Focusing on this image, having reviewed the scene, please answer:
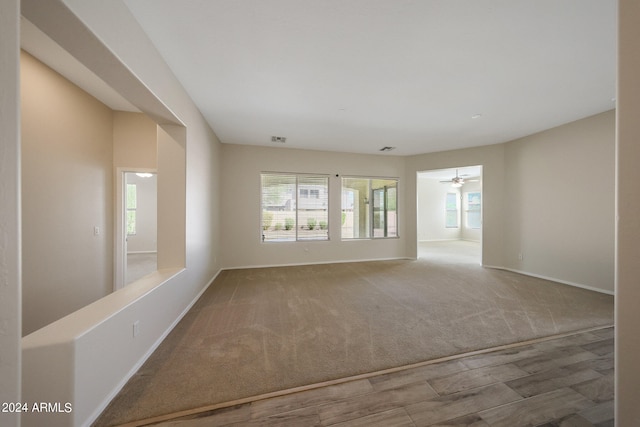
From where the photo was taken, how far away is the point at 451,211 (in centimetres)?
992

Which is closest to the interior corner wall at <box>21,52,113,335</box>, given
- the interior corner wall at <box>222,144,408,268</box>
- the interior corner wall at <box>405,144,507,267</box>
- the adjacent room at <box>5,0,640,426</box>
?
the adjacent room at <box>5,0,640,426</box>

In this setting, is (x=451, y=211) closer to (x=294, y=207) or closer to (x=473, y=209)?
(x=473, y=209)

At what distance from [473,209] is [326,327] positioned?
381 inches

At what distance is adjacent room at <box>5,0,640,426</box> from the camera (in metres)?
1.45

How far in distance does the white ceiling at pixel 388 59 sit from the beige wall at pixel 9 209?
1221mm

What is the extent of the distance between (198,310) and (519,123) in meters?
5.82

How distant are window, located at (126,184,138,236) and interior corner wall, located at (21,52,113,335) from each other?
5133 millimetres

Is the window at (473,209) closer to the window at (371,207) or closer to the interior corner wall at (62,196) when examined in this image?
the window at (371,207)

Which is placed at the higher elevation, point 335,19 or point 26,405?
point 335,19

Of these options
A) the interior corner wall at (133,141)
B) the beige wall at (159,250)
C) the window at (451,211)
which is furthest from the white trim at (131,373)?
the window at (451,211)

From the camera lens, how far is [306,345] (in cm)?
211

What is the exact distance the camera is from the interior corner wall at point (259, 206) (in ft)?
16.1

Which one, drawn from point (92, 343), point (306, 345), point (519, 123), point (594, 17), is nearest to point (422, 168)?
point (519, 123)

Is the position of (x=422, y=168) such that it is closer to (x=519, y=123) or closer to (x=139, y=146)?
(x=519, y=123)
